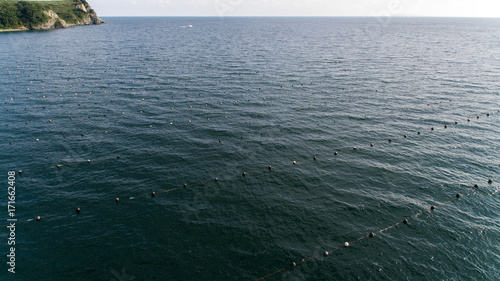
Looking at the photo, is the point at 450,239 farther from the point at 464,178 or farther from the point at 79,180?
the point at 79,180

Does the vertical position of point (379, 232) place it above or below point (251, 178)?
below

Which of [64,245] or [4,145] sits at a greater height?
[4,145]

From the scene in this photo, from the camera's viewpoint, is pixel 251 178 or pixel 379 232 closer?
pixel 379 232

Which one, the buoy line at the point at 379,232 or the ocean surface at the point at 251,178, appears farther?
the ocean surface at the point at 251,178

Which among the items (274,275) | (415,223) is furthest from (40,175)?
(415,223)

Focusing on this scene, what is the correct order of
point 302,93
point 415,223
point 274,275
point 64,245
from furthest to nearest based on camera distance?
point 302,93, point 415,223, point 64,245, point 274,275

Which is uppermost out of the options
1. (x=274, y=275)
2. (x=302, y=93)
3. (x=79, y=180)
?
(x=302, y=93)

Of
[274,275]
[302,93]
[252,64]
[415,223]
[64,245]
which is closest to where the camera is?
[274,275]

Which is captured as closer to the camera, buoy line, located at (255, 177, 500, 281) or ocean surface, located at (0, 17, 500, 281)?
buoy line, located at (255, 177, 500, 281)
